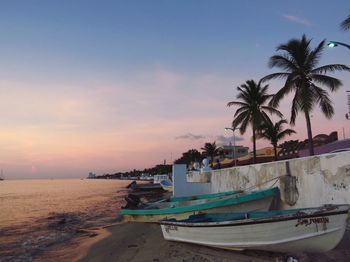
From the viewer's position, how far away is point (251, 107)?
139ft

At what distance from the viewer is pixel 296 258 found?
360 inches

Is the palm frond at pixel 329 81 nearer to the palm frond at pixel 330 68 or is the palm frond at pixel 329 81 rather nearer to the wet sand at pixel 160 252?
the palm frond at pixel 330 68

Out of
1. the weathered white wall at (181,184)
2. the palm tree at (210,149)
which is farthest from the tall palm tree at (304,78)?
the palm tree at (210,149)

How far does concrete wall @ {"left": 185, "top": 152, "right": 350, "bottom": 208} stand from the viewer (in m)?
10.2

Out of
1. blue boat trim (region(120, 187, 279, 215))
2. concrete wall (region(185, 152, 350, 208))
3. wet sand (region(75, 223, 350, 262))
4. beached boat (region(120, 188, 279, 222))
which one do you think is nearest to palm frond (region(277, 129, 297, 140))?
beached boat (region(120, 188, 279, 222))

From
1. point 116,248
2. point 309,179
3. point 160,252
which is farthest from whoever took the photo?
point 116,248

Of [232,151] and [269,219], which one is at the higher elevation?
[232,151]

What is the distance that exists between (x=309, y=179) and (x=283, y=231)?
9.30ft

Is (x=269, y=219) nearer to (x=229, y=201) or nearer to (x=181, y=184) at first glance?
(x=229, y=201)

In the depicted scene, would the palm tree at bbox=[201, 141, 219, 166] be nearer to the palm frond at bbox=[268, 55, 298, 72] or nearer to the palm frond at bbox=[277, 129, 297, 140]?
the palm frond at bbox=[277, 129, 297, 140]

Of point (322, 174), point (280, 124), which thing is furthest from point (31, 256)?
point (280, 124)

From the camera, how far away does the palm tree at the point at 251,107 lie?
41531 millimetres

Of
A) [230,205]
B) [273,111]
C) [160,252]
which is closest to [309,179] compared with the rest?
[230,205]

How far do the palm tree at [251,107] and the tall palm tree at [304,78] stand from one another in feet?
40.9
